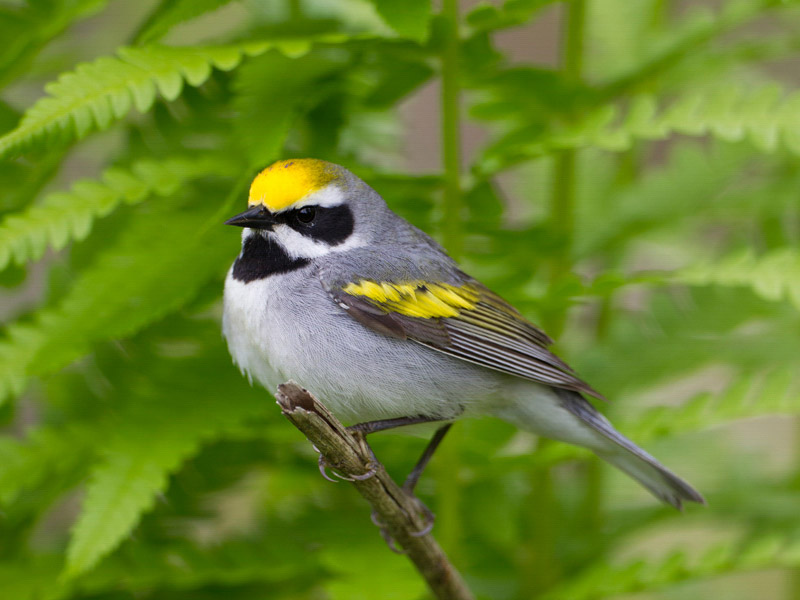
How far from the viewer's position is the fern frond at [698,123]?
2.44 metres

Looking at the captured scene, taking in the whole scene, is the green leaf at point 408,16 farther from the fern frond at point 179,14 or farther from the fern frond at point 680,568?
the fern frond at point 680,568

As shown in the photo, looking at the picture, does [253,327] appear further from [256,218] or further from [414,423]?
[414,423]

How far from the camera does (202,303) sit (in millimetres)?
2768

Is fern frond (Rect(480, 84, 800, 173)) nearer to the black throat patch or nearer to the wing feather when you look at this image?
the wing feather

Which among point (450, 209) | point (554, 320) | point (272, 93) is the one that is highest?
point (272, 93)

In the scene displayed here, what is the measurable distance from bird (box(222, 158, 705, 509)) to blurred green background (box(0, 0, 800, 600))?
120mm

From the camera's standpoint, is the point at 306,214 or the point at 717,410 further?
the point at 717,410

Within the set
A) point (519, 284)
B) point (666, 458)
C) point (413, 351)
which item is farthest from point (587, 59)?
point (413, 351)

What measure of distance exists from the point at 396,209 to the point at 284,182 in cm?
55

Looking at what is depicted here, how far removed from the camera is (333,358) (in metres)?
2.31

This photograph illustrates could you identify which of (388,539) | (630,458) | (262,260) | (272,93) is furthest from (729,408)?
(272,93)

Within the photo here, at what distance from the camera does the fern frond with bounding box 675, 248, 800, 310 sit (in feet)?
7.84

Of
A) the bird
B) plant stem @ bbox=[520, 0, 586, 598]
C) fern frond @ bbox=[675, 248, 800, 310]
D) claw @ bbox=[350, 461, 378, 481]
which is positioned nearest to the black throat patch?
the bird

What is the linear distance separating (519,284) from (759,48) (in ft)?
4.56
